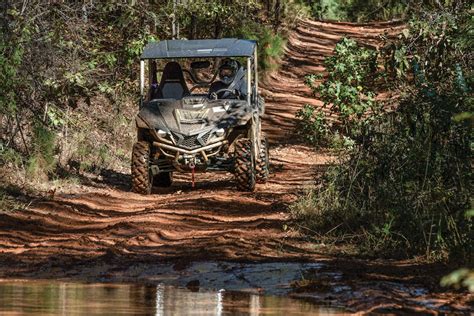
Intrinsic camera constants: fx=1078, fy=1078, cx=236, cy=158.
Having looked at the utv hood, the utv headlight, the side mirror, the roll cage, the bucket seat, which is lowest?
the utv headlight

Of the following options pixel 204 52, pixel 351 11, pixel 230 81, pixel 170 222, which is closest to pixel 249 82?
pixel 230 81

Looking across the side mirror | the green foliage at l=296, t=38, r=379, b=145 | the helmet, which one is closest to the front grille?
the side mirror

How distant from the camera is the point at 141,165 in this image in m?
14.5

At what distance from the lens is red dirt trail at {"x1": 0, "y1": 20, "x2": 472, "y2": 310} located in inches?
357

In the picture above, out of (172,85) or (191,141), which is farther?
(172,85)

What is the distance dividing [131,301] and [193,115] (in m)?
7.69

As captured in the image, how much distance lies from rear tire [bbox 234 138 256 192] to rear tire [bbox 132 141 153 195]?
1.20 metres

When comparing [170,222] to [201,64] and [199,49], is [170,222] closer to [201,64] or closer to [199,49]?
[201,64]

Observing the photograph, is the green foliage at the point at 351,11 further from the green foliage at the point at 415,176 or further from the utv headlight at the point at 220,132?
the green foliage at the point at 415,176

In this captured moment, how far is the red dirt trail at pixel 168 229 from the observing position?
9.06 m

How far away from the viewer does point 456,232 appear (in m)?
8.79

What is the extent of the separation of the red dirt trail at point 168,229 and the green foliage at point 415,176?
0.44 meters

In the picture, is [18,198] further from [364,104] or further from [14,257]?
[364,104]

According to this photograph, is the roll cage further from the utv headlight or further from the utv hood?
the utv headlight
